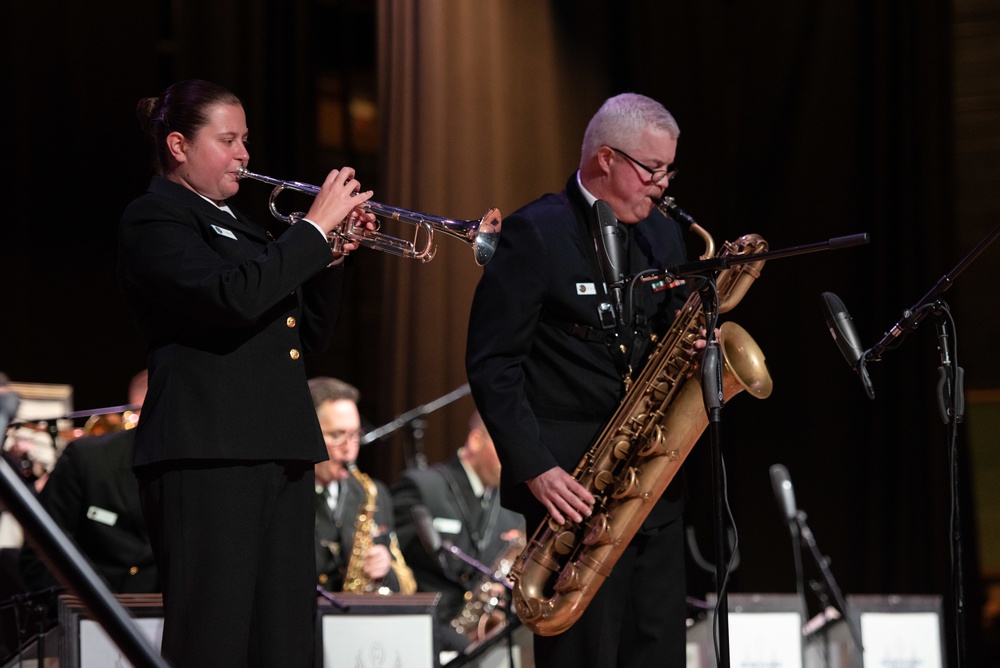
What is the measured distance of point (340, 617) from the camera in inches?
160

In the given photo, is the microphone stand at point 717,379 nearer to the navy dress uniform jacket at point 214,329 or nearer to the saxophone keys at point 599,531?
the saxophone keys at point 599,531

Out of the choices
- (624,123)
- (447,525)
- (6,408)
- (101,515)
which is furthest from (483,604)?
(6,408)

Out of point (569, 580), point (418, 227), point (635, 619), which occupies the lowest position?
point (635, 619)

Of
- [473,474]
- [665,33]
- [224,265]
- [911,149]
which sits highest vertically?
[665,33]

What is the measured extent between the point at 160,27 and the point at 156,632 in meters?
4.03

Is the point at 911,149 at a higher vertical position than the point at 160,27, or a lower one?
lower

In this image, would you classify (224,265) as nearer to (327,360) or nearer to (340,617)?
(340,617)

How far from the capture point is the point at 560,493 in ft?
10.5

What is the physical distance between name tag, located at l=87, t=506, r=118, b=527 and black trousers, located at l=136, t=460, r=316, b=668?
204cm

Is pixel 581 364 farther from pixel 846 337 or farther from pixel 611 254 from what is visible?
pixel 846 337

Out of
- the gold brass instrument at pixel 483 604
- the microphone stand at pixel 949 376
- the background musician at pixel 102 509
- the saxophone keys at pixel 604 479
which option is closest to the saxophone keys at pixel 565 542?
the saxophone keys at pixel 604 479

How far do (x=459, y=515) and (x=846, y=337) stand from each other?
349cm

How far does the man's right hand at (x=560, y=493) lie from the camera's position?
3.20 metres

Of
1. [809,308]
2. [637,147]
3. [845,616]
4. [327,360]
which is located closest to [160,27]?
[327,360]
